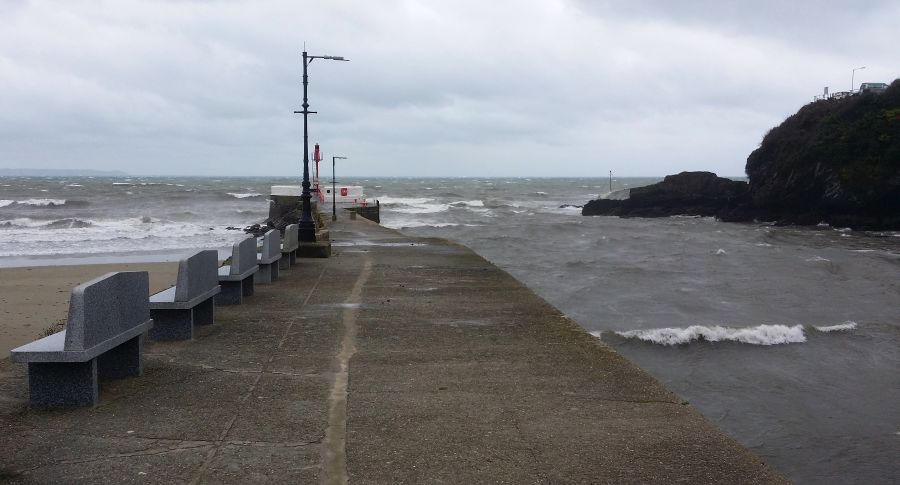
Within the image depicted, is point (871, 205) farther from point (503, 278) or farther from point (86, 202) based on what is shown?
point (86, 202)

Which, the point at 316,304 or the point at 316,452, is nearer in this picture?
the point at 316,452

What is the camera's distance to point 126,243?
3069 cm

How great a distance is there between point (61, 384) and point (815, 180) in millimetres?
52912

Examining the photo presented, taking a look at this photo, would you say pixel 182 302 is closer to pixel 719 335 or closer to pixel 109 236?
pixel 719 335

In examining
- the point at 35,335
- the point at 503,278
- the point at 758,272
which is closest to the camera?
the point at 35,335

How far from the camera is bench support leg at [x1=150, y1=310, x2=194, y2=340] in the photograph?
6945 mm

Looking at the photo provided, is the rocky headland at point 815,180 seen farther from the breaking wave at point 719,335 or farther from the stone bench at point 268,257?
the stone bench at point 268,257

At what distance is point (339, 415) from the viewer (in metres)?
4.94

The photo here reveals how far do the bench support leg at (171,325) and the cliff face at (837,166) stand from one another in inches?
1818

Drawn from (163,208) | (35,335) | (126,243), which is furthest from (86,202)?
(35,335)

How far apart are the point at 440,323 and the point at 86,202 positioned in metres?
63.7

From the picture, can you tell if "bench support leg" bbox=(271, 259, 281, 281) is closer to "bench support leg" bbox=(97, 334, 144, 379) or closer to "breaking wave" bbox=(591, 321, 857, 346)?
"breaking wave" bbox=(591, 321, 857, 346)

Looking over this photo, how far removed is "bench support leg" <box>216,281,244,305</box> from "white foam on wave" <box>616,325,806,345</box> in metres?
6.50

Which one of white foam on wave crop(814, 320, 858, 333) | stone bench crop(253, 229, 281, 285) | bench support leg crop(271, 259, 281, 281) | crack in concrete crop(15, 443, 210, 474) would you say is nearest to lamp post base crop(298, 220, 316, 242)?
bench support leg crop(271, 259, 281, 281)
